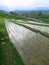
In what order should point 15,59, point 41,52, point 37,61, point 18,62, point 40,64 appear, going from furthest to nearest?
1. point 15,59
2. point 18,62
3. point 41,52
4. point 37,61
5. point 40,64

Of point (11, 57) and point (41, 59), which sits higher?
point (41, 59)

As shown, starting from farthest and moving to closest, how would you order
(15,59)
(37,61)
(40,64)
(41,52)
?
(15,59), (41,52), (37,61), (40,64)

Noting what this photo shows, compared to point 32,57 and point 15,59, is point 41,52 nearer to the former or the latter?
point 32,57

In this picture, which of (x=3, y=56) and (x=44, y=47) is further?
(x=3, y=56)

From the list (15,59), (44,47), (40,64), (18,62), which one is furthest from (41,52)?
(15,59)

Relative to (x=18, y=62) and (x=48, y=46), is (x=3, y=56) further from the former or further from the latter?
(x=48, y=46)

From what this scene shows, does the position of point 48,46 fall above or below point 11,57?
above

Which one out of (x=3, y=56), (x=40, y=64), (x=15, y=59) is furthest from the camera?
(x=3, y=56)

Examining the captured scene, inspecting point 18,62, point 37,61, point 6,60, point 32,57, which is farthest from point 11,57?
point 37,61

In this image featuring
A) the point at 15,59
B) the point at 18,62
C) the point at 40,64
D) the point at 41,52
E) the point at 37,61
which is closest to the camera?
the point at 40,64
